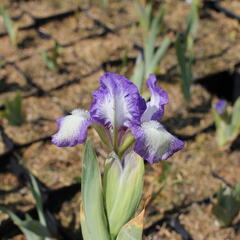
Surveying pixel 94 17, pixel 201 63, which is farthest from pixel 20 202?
pixel 94 17

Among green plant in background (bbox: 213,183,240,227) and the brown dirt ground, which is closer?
green plant in background (bbox: 213,183,240,227)

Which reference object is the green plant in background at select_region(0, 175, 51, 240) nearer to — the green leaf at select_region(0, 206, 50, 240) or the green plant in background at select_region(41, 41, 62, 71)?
the green leaf at select_region(0, 206, 50, 240)

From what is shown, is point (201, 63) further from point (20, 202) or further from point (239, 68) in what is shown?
point (20, 202)

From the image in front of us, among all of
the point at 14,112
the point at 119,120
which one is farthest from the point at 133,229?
the point at 14,112

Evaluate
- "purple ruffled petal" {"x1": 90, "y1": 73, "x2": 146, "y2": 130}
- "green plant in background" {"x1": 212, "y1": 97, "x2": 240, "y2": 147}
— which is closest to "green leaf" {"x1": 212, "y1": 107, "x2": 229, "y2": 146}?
"green plant in background" {"x1": 212, "y1": 97, "x2": 240, "y2": 147}

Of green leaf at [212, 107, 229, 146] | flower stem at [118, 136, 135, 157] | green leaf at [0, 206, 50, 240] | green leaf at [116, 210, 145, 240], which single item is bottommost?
green leaf at [0, 206, 50, 240]

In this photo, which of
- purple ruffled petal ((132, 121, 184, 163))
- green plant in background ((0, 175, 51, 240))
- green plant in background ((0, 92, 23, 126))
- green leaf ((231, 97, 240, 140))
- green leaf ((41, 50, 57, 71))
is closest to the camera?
purple ruffled petal ((132, 121, 184, 163))

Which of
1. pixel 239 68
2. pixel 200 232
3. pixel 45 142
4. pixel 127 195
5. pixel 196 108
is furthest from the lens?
pixel 239 68

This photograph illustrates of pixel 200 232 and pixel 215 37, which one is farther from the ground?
pixel 215 37
